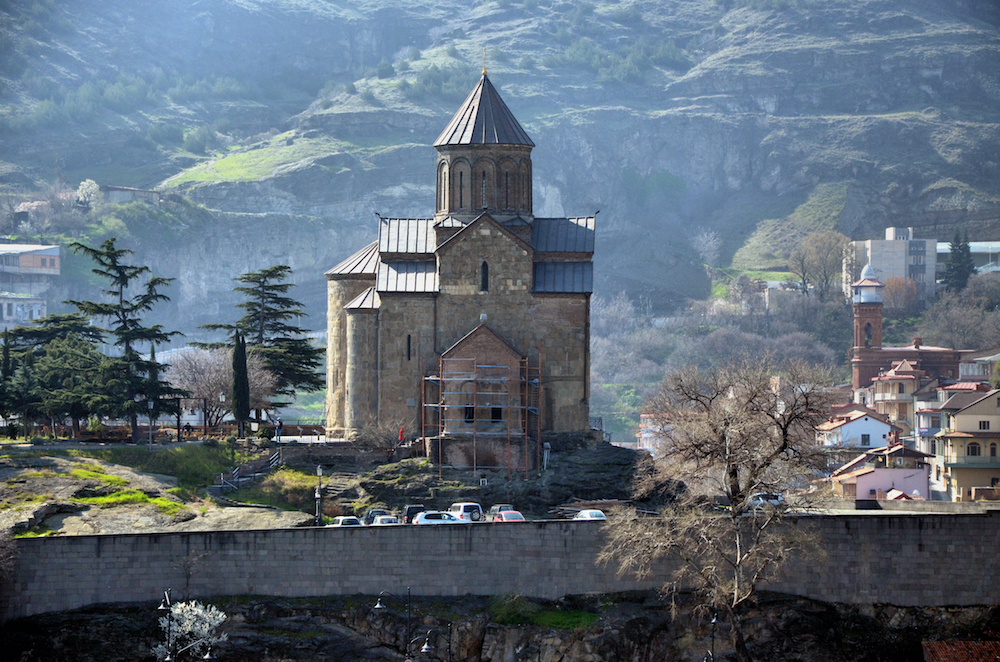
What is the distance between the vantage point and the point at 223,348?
234 ft

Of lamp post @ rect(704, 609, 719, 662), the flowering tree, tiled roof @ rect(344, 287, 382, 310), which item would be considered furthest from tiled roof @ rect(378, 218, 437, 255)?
lamp post @ rect(704, 609, 719, 662)

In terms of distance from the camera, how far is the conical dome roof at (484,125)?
6356 cm

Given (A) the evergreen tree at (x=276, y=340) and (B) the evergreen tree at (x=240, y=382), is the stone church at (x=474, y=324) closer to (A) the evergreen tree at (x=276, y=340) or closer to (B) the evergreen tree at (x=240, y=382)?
(B) the evergreen tree at (x=240, y=382)

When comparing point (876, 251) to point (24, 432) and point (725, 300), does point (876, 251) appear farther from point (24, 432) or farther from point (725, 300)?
point (24, 432)

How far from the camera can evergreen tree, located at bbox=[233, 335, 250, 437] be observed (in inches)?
2362

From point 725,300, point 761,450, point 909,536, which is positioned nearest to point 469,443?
point 761,450

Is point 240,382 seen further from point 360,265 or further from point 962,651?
point 962,651

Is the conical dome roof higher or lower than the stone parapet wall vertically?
higher

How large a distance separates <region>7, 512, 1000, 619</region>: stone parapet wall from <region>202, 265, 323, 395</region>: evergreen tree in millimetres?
22649

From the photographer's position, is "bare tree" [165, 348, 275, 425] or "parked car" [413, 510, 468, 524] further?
"bare tree" [165, 348, 275, 425]

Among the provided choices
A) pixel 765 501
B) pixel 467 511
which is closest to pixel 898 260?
pixel 765 501

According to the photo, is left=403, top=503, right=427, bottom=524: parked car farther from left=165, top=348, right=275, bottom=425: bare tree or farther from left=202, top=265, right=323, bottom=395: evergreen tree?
left=202, top=265, right=323, bottom=395: evergreen tree

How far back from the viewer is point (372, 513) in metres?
52.1

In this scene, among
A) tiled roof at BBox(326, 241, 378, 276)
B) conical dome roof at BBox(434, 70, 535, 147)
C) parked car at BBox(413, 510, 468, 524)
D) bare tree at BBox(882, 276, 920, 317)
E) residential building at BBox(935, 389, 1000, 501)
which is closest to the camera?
parked car at BBox(413, 510, 468, 524)
